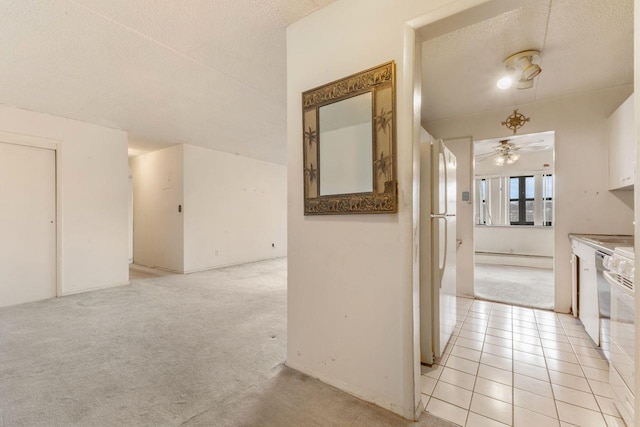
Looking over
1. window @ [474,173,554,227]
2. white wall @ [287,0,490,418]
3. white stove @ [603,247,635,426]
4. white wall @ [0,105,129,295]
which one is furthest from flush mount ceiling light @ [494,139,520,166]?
white wall @ [0,105,129,295]

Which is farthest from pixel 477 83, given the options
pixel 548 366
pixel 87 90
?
pixel 87 90

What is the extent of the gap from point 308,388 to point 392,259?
1.02 meters

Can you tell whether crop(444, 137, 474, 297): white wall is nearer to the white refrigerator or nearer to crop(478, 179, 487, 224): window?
the white refrigerator

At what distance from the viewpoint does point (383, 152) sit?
1.60m

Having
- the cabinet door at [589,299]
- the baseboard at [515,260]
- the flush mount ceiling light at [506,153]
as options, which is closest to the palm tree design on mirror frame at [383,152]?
the cabinet door at [589,299]

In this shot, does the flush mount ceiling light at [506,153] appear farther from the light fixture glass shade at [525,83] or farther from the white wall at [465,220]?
the light fixture glass shade at [525,83]

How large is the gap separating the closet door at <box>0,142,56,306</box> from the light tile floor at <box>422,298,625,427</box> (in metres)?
4.84

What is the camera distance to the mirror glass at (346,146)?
1.68m

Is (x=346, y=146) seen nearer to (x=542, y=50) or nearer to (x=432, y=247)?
(x=432, y=247)

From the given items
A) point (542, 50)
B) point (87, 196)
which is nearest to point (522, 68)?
point (542, 50)

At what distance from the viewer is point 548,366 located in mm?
2098

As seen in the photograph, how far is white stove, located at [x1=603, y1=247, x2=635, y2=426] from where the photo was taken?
1411 millimetres

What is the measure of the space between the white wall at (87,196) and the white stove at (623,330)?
18.5 ft

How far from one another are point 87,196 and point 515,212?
870cm
